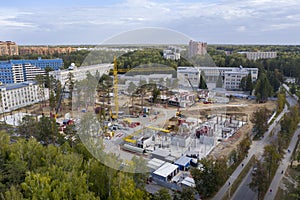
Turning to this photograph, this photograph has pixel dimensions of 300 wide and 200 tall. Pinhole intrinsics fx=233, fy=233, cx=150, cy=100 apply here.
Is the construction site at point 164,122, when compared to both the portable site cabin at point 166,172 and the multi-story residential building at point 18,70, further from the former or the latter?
the multi-story residential building at point 18,70

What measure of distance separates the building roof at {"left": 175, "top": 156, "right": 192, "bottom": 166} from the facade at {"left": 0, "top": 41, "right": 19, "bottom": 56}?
24.7 metres

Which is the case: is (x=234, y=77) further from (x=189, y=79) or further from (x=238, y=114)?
(x=189, y=79)

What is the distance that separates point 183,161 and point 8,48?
25.4 m

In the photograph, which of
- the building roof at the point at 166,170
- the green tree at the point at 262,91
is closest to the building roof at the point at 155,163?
the building roof at the point at 166,170

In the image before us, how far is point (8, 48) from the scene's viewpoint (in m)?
24.5

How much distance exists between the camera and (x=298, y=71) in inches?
616

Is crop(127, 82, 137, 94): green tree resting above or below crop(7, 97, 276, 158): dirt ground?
above

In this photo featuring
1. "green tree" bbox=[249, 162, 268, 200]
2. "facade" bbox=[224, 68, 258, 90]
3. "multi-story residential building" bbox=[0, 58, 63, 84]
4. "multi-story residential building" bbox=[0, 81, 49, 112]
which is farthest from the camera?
"multi-story residential building" bbox=[0, 58, 63, 84]

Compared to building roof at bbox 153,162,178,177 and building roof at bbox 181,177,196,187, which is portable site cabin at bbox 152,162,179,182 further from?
building roof at bbox 181,177,196,187

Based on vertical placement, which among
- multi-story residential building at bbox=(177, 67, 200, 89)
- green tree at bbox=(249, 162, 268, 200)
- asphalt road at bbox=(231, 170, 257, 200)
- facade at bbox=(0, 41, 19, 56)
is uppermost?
facade at bbox=(0, 41, 19, 56)

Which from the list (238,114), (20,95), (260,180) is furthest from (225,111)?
(20,95)

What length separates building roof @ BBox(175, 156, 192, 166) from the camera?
5559 mm

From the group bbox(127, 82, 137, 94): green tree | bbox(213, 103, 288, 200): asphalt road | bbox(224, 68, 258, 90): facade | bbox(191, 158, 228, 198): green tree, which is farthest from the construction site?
bbox(224, 68, 258, 90): facade

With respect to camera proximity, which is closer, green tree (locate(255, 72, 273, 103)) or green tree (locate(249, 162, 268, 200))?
green tree (locate(249, 162, 268, 200))
